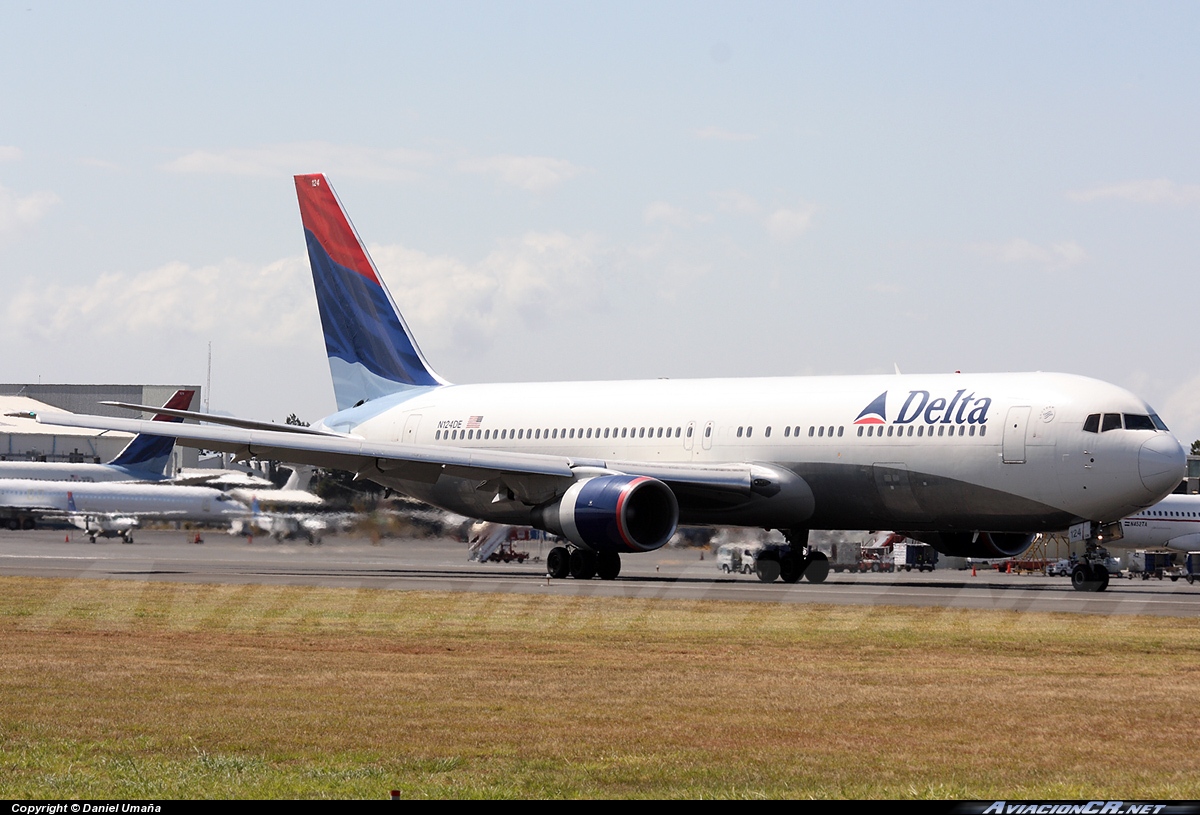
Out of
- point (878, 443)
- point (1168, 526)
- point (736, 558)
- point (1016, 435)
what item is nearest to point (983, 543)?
point (878, 443)

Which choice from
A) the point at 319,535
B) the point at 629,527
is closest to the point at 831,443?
the point at 629,527

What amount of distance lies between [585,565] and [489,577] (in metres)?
2.42

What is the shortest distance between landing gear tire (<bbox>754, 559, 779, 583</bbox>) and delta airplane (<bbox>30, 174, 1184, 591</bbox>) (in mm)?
46

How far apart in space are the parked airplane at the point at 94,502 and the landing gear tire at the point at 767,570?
1938cm

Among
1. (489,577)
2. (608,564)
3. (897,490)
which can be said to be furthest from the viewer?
(489,577)

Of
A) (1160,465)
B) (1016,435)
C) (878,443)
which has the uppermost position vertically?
(1016,435)

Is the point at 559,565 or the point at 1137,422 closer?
the point at 1137,422

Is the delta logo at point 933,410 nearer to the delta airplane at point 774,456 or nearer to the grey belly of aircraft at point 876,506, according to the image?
the delta airplane at point 774,456

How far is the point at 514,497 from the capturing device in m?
35.3

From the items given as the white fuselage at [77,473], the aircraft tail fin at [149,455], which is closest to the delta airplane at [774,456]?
the aircraft tail fin at [149,455]

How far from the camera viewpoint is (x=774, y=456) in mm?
34156

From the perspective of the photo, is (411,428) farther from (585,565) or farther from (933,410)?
(933,410)

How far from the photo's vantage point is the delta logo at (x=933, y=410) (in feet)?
103

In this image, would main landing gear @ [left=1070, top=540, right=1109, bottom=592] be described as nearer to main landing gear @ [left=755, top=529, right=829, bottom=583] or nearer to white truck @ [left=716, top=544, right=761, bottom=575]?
main landing gear @ [left=755, top=529, right=829, bottom=583]
